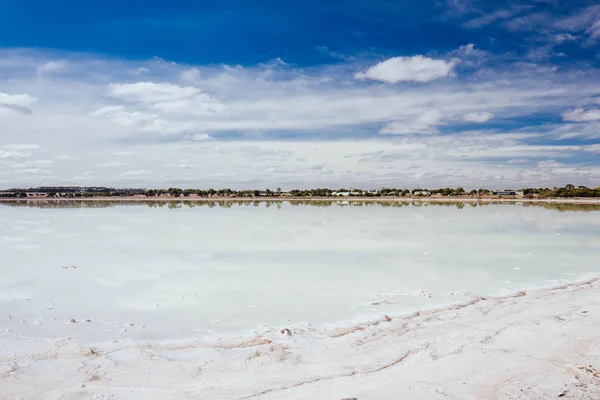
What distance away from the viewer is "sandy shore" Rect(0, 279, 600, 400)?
14.4 ft

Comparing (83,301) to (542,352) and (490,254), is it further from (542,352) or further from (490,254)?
(490,254)

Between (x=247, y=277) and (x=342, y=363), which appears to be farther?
(x=247, y=277)

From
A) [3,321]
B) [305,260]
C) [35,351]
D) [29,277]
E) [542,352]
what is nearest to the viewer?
[542,352]

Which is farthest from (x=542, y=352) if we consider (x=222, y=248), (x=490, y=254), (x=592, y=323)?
(x=222, y=248)

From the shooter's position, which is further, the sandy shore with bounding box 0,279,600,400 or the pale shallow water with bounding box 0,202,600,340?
the pale shallow water with bounding box 0,202,600,340

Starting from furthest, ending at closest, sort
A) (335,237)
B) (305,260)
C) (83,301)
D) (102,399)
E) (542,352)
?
(335,237) < (305,260) < (83,301) < (542,352) < (102,399)

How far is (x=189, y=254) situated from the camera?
47.4 ft

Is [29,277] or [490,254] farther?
[490,254]

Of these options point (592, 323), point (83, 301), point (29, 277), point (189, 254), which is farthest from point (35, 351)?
point (189, 254)

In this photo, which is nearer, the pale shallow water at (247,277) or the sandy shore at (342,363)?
the sandy shore at (342,363)

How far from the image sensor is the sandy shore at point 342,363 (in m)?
4.39

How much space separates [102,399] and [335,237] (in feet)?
49.9

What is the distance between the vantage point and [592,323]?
20.6 ft

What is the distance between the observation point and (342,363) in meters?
5.16
